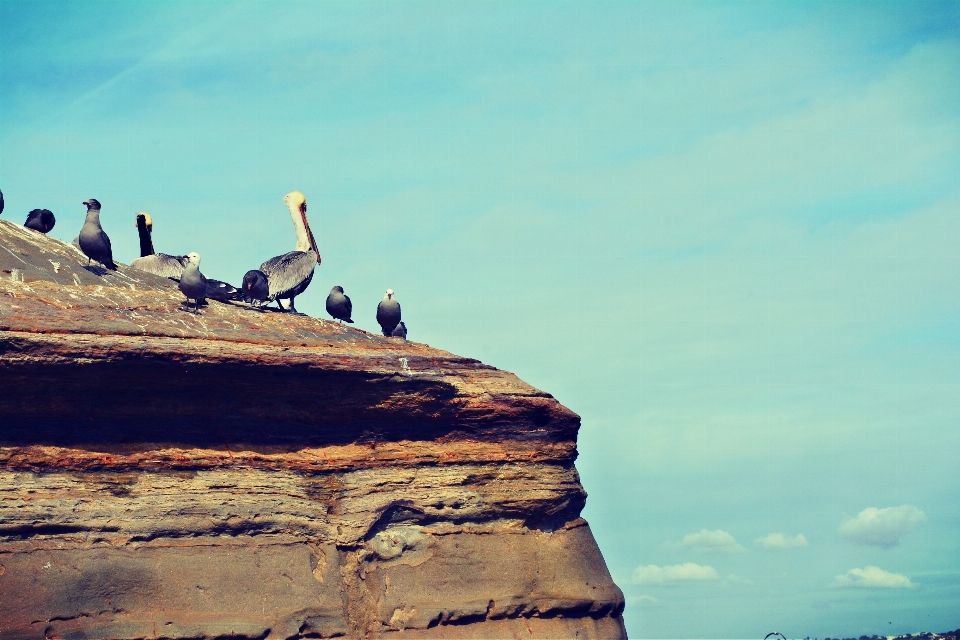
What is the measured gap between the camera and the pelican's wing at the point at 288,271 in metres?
22.7

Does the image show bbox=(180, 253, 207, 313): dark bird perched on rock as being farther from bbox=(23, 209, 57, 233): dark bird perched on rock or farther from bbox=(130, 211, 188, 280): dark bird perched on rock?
bbox=(23, 209, 57, 233): dark bird perched on rock

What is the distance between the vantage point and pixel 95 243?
20.7m

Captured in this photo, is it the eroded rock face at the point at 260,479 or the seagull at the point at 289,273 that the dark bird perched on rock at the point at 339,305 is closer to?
the seagull at the point at 289,273

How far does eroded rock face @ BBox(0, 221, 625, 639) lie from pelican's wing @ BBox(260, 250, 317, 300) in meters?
1.46

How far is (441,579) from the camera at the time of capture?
19109 millimetres

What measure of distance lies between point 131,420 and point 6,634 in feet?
12.7

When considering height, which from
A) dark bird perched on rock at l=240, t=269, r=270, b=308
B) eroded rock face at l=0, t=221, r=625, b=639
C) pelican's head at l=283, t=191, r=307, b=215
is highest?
pelican's head at l=283, t=191, r=307, b=215

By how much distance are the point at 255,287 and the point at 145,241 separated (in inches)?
295

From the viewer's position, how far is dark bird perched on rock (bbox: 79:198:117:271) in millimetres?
20672

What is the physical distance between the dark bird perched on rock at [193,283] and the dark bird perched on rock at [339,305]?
3.98 metres

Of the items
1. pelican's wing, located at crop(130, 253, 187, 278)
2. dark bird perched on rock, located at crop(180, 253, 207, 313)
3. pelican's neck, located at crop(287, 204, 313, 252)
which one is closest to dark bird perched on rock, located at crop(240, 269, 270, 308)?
dark bird perched on rock, located at crop(180, 253, 207, 313)

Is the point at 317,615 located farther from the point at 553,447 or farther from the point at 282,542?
the point at 553,447

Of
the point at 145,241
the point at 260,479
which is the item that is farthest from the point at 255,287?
the point at 145,241

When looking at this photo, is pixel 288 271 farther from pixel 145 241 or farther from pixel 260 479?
pixel 145 241
